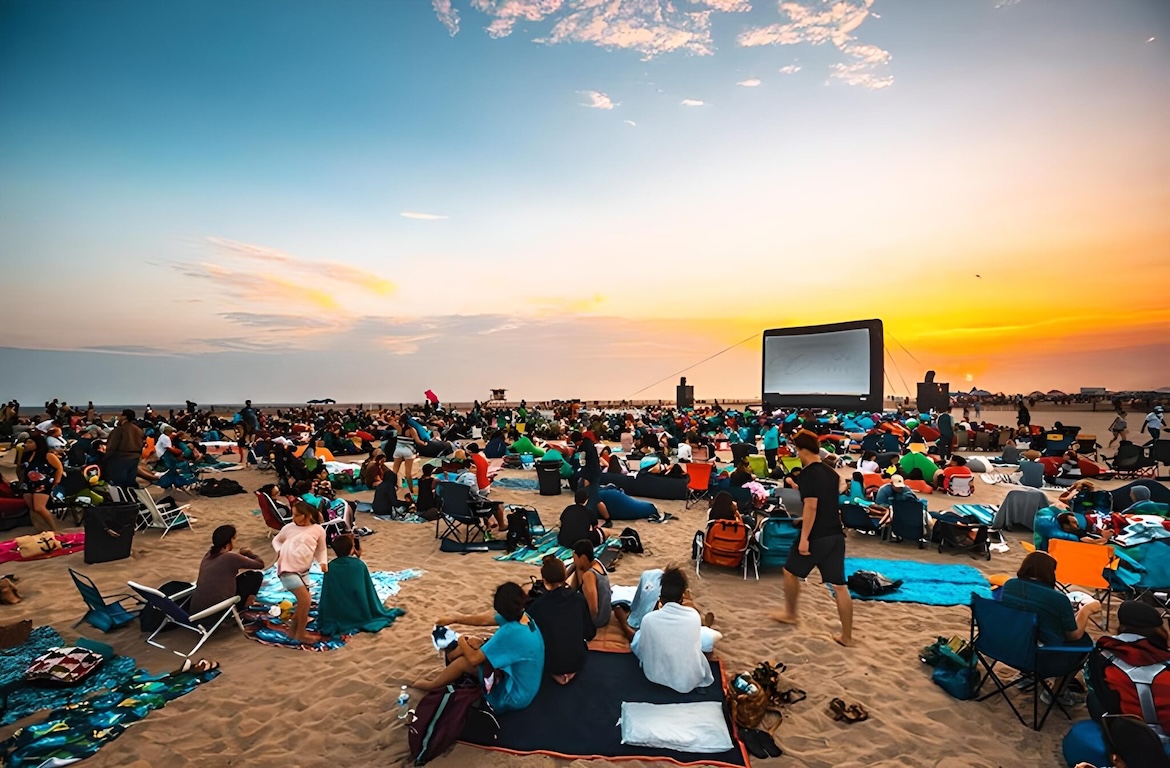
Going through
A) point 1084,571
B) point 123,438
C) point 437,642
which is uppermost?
→ point 123,438

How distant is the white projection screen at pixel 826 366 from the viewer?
96.7 ft

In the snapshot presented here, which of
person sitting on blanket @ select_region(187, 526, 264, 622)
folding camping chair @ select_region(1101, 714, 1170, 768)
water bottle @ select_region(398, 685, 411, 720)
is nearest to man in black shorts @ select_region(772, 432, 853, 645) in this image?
folding camping chair @ select_region(1101, 714, 1170, 768)

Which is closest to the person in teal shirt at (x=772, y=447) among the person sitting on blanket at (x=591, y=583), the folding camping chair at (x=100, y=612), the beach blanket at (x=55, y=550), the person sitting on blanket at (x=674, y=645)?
the person sitting on blanket at (x=591, y=583)

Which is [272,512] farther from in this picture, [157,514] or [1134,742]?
[1134,742]

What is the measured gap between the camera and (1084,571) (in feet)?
17.9

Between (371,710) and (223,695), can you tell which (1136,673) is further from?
(223,695)

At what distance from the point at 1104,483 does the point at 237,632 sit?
55.0 ft

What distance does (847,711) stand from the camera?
158 inches

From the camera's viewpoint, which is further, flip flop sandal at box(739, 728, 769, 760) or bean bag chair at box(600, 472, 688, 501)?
bean bag chair at box(600, 472, 688, 501)

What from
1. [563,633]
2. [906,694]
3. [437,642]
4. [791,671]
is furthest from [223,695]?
[906,694]

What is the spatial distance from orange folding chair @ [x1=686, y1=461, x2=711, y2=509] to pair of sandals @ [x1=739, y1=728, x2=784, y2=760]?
7.47 metres

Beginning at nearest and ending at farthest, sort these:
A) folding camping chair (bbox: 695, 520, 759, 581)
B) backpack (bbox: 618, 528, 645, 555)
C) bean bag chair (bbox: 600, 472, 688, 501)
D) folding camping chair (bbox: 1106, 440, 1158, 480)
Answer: folding camping chair (bbox: 695, 520, 759, 581)
backpack (bbox: 618, 528, 645, 555)
bean bag chair (bbox: 600, 472, 688, 501)
folding camping chair (bbox: 1106, 440, 1158, 480)

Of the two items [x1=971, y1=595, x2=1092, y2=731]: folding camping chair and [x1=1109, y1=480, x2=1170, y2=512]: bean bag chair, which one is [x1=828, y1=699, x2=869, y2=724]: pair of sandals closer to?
[x1=971, y1=595, x2=1092, y2=731]: folding camping chair

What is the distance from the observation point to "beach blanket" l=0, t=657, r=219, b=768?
340 centimetres
